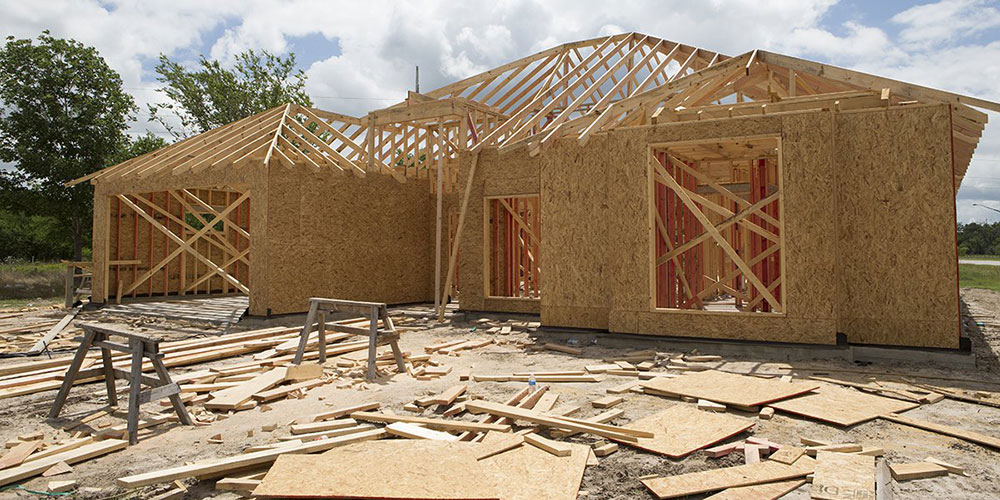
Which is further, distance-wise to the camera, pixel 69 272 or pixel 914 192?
pixel 69 272

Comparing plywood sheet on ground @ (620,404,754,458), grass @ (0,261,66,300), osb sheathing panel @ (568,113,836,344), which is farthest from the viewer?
grass @ (0,261,66,300)

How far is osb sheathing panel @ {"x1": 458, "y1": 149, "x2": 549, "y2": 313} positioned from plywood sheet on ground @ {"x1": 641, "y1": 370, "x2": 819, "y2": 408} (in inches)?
236

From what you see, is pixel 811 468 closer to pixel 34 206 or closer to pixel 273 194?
pixel 273 194

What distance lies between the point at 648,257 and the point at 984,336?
6.30 m

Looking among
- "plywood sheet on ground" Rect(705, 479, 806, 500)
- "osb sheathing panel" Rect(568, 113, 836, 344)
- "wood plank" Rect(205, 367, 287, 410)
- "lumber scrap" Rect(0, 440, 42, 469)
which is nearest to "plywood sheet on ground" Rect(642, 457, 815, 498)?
"plywood sheet on ground" Rect(705, 479, 806, 500)

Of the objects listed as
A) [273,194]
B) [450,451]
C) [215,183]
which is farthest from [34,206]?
[450,451]

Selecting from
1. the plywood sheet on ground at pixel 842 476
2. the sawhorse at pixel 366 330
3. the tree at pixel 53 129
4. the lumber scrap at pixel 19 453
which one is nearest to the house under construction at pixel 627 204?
the sawhorse at pixel 366 330

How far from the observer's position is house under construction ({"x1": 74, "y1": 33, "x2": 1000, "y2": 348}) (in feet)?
26.3

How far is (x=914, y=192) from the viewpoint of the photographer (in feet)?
25.9

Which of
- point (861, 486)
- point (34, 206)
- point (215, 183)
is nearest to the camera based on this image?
point (861, 486)

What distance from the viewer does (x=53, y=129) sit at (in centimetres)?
2352

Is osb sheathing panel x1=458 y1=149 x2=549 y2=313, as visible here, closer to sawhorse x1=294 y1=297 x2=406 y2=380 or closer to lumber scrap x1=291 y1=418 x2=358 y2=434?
sawhorse x1=294 y1=297 x2=406 y2=380

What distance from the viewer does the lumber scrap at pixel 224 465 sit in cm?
371

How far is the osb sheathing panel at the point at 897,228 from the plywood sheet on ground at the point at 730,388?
101 inches
